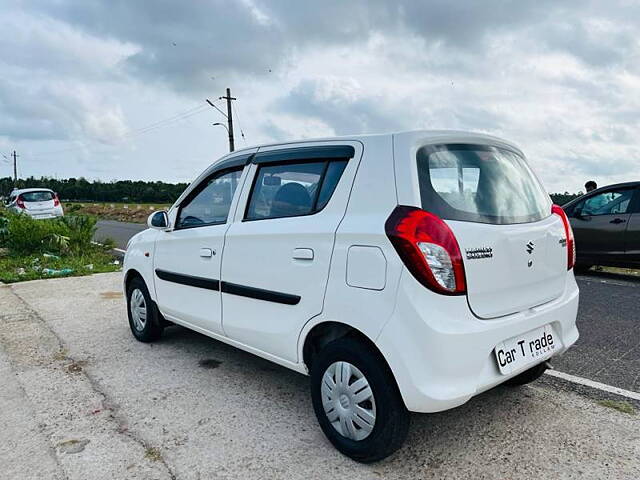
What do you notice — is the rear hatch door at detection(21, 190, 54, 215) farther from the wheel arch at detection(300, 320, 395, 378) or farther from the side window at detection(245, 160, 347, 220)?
the wheel arch at detection(300, 320, 395, 378)

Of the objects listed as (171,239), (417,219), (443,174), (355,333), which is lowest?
(355,333)

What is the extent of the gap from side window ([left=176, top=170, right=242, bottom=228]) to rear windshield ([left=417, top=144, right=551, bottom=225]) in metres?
1.52

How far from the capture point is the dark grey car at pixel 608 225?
24.2ft

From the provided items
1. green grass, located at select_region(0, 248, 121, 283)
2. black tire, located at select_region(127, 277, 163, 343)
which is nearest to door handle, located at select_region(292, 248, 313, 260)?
black tire, located at select_region(127, 277, 163, 343)

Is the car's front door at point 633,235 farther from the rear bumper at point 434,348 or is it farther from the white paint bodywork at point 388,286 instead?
the rear bumper at point 434,348

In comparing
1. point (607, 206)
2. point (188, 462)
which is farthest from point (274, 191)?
point (607, 206)

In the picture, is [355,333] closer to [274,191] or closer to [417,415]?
[417,415]

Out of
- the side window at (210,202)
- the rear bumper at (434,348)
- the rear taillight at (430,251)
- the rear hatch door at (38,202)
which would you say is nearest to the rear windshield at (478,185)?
the rear taillight at (430,251)

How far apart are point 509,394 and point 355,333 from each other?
4.61 ft

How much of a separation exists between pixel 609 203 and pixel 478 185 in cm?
635

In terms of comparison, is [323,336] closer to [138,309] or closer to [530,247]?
[530,247]

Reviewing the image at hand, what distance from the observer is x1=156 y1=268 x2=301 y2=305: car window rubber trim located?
288 centimetres

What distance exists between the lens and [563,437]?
2736 millimetres

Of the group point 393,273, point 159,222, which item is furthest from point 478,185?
point 159,222
